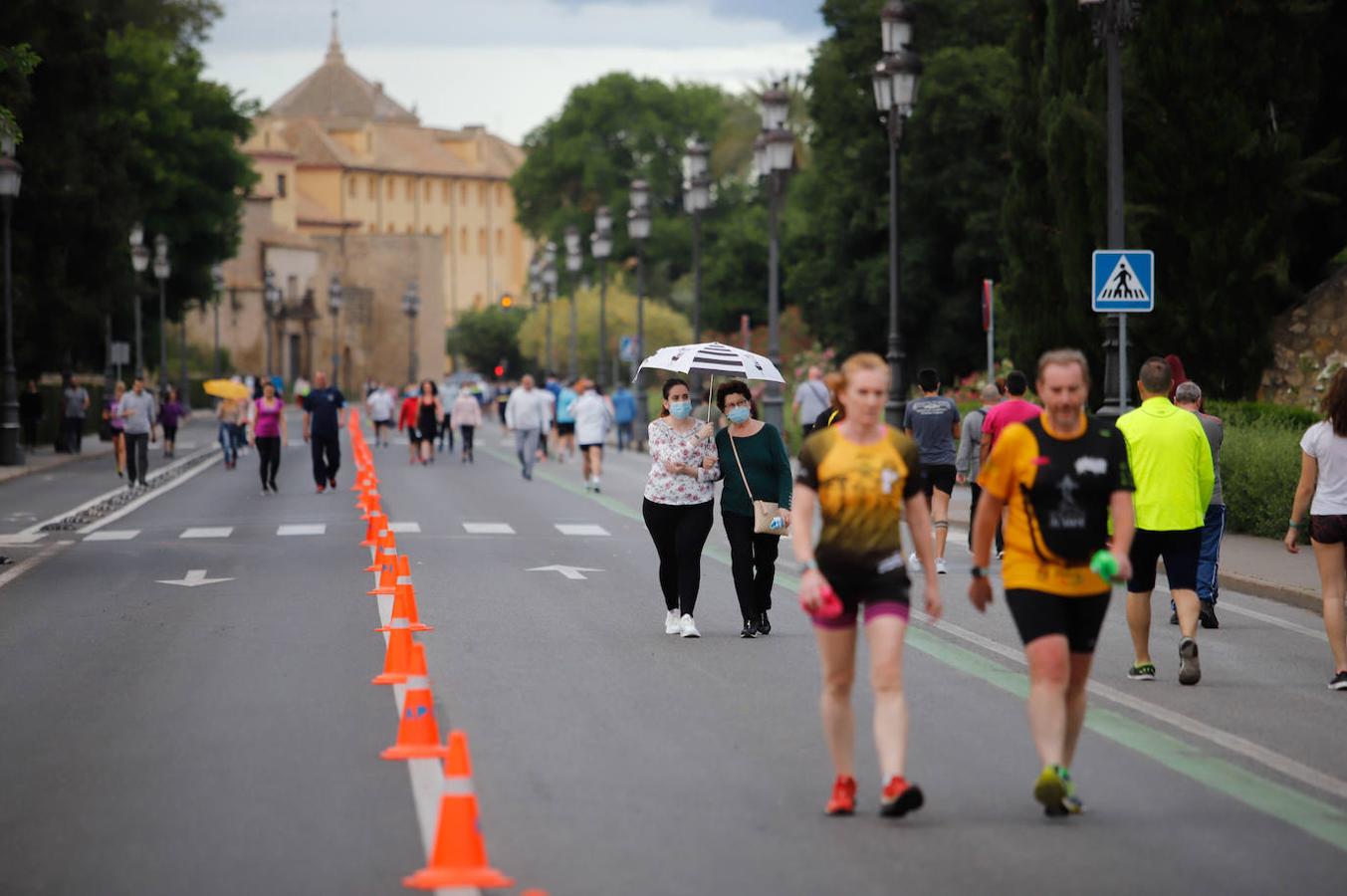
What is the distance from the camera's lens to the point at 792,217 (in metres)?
80.8

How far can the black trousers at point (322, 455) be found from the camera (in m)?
33.4

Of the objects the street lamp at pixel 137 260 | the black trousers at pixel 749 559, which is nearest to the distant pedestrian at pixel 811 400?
the black trousers at pixel 749 559

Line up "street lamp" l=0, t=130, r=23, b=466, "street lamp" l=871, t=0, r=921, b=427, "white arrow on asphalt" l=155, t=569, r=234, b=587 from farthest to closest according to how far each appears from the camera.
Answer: "street lamp" l=0, t=130, r=23, b=466 < "street lamp" l=871, t=0, r=921, b=427 < "white arrow on asphalt" l=155, t=569, r=234, b=587

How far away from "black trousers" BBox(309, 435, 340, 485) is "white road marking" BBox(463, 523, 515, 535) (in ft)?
24.5

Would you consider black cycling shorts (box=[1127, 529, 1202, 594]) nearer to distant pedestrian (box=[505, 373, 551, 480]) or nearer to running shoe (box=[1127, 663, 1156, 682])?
running shoe (box=[1127, 663, 1156, 682])

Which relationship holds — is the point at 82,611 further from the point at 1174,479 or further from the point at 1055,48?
the point at 1055,48

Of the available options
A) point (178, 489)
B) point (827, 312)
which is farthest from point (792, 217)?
point (178, 489)

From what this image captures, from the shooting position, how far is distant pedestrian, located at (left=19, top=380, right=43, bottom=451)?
1967 inches

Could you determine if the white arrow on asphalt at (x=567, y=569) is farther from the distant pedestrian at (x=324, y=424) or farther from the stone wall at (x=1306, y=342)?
the distant pedestrian at (x=324, y=424)

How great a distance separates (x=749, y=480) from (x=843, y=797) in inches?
238

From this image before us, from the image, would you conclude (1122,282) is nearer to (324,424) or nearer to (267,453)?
(324,424)

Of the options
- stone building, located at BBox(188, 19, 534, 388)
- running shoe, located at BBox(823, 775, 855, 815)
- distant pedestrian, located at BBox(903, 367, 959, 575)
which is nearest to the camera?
running shoe, located at BBox(823, 775, 855, 815)

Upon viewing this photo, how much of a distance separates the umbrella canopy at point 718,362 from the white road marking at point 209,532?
36.1 feet

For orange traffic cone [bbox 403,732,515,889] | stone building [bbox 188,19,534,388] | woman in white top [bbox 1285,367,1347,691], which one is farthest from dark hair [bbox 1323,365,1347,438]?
stone building [bbox 188,19,534,388]
